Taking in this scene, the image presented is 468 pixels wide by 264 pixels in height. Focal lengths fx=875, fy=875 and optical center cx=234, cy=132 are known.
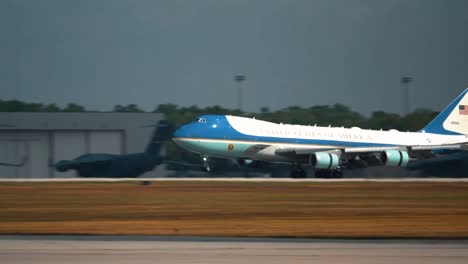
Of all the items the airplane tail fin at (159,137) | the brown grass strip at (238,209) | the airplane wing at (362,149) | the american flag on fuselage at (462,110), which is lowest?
the brown grass strip at (238,209)

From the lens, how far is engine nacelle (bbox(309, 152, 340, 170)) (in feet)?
189

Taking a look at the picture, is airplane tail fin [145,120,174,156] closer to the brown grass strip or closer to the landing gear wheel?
the landing gear wheel

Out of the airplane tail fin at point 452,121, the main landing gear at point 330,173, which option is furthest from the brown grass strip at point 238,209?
the airplane tail fin at point 452,121

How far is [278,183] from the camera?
48.9 metres

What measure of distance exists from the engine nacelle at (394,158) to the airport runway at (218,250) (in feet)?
125

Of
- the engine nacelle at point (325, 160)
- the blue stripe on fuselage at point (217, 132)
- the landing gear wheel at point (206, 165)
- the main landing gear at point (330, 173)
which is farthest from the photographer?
the main landing gear at point (330, 173)

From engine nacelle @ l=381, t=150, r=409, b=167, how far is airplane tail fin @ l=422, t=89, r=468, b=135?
23.9 feet

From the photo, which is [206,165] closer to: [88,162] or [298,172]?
[298,172]

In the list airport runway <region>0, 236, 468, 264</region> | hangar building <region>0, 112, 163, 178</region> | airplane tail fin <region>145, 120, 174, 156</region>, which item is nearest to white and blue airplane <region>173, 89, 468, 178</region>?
airplane tail fin <region>145, 120, 174, 156</region>

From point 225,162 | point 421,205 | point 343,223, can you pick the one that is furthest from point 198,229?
point 225,162

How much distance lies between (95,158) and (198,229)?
4322 centimetres

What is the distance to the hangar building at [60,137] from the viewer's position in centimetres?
7100

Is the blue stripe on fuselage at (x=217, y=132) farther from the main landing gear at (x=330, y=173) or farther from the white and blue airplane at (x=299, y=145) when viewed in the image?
the main landing gear at (x=330, y=173)

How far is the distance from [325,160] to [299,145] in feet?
7.70
